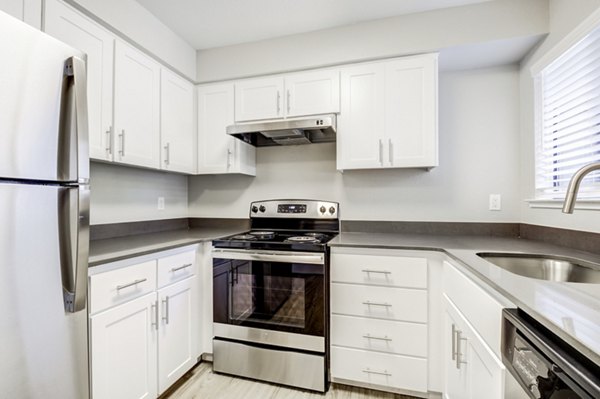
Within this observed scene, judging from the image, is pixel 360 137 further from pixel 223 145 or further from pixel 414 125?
pixel 223 145

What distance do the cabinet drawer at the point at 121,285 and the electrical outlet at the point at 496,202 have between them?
88.1 inches

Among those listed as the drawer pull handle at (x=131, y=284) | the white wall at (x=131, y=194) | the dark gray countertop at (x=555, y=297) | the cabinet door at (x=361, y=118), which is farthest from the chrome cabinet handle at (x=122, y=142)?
the dark gray countertop at (x=555, y=297)

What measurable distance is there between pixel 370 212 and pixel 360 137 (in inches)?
23.9

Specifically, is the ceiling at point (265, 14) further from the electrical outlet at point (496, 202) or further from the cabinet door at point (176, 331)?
the cabinet door at point (176, 331)

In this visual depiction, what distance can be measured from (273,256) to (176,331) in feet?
2.39

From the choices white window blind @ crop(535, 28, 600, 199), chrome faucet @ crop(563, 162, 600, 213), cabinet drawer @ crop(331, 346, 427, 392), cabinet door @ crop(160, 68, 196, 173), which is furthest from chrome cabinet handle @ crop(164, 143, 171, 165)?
white window blind @ crop(535, 28, 600, 199)

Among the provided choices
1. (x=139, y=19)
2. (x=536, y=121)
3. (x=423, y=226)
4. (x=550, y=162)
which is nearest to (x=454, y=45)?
(x=536, y=121)

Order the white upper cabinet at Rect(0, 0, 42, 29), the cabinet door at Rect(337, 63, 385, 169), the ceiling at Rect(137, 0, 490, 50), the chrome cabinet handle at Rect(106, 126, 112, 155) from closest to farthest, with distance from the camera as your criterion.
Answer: the white upper cabinet at Rect(0, 0, 42, 29), the chrome cabinet handle at Rect(106, 126, 112, 155), the ceiling at Rect(137, 0, 490, 50), the cabinet door at Rect(337, 63, 385, 169)

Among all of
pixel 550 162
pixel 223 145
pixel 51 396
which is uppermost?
pixel 223 145

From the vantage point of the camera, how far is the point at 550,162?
1688 millimetres

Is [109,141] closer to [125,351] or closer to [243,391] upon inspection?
[125,351]

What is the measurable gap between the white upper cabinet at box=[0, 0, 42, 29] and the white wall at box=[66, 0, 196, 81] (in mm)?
203

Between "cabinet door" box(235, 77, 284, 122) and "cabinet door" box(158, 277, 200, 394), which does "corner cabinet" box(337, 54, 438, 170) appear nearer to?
"cabinet door" box(235, 77, 284, 122)

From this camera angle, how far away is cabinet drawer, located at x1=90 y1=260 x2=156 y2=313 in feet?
4.02
